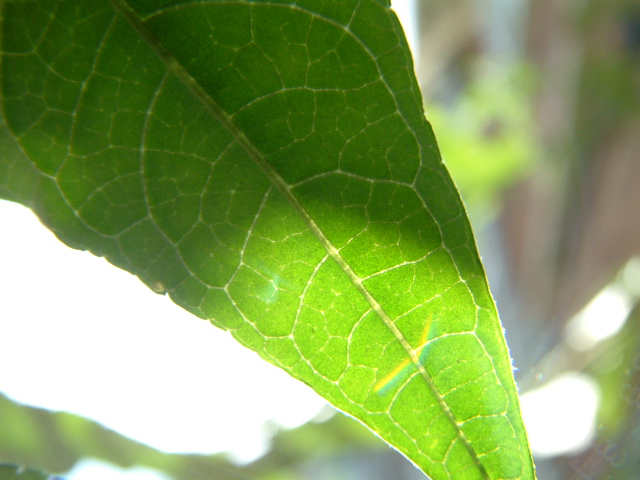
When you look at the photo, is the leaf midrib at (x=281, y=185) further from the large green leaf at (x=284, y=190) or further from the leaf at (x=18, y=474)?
the leaf at (x=18, y=474)

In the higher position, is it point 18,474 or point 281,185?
point 281,185

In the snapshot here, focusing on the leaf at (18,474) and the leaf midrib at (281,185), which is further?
the leaf at (18,474)

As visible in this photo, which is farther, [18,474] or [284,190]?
[18,474]

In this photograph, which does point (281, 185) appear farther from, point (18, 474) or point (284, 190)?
point (18, 474)

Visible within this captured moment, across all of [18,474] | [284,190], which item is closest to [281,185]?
[284,190]

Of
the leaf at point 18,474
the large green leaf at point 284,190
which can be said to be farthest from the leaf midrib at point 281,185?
the leaf at point 18,474

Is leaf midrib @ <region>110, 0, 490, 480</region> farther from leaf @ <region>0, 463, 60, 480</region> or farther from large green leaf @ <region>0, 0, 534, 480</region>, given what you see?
leaf @ <region>0, 463, 60, 480</region>

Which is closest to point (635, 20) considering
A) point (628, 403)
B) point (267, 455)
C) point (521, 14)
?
point (521, 14)

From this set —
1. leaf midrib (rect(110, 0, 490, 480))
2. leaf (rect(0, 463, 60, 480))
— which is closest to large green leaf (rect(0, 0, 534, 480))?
leaf midrib (rect(110, 0, 490, 480))
